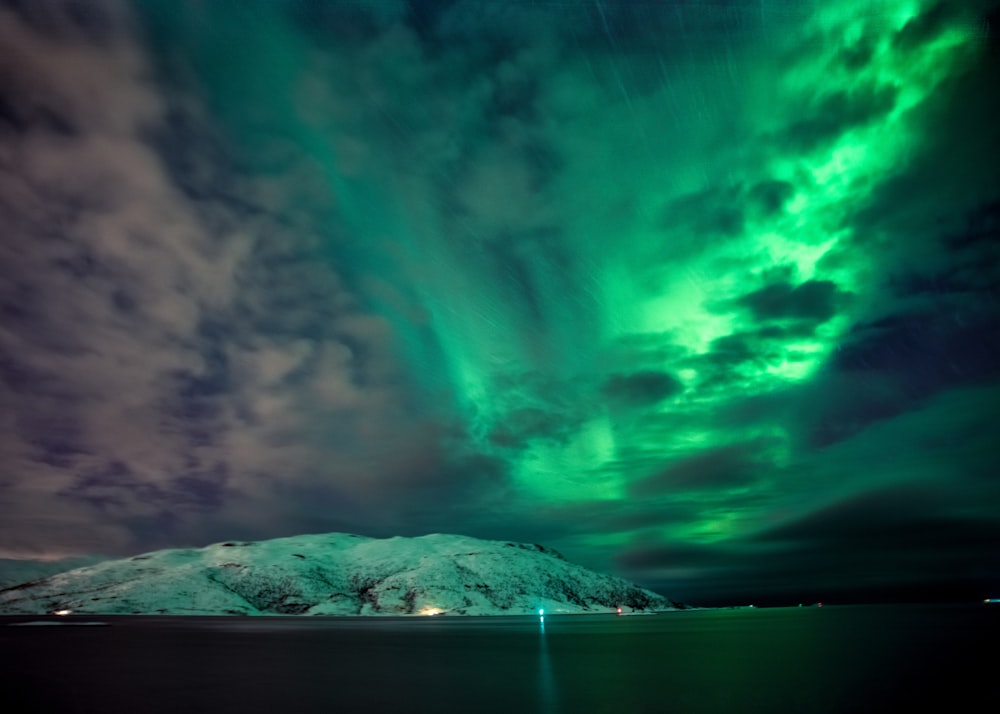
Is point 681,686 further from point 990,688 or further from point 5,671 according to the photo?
point 5,671

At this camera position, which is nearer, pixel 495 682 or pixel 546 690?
pixel 546 690

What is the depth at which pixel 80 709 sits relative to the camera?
2686 centimetres

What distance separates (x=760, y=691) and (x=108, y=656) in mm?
57099

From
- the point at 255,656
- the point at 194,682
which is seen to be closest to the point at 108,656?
the point at 255,656

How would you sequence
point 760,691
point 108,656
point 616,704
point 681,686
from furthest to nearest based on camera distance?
point 108,656 < point 681,686 < point 760,691 < point 616,704

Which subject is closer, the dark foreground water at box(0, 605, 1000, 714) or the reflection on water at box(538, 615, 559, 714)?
the reflection on water at box(538, 615, 559, 714)

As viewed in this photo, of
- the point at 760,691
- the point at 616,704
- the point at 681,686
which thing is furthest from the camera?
the point at 681,686

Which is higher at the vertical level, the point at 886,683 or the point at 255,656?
the point at 255,656

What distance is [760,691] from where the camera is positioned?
3406cm

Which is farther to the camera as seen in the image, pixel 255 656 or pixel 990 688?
pixel 255 656

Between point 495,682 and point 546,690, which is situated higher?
point 495,682

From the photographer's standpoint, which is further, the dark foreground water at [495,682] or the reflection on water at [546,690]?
the dark foreground water at [495,682]

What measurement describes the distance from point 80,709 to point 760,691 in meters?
34.4

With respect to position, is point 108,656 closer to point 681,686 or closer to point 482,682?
point 482,682
